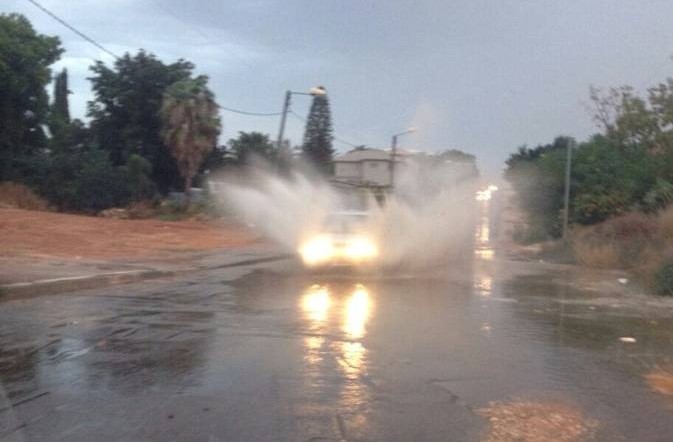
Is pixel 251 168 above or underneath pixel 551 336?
above

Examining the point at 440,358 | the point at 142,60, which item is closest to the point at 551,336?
the point at 440,358

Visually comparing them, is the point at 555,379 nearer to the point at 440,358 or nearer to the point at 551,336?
the point at 440,358

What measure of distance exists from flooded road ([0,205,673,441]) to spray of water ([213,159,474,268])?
28.4 feet

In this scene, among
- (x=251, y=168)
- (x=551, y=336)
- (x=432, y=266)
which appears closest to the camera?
(x=551, y=336)

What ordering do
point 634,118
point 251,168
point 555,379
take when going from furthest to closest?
point 251,168
point 634,118
point 555,379

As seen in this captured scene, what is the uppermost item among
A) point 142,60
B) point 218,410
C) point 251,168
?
point 142,60

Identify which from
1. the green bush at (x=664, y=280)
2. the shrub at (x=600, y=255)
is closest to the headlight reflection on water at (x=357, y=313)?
the green bush at (x=664, y=280)

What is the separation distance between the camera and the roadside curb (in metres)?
14.9

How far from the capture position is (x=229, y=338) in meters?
11.2

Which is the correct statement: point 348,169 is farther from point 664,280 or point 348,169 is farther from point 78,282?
point 78,282

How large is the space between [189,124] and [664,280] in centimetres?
3048

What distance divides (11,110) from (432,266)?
29451 millimetres

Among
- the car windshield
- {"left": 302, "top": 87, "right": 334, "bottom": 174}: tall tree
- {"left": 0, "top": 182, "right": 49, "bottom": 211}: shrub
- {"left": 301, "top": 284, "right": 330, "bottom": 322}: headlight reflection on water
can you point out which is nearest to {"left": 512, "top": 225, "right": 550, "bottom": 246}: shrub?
the car windshield

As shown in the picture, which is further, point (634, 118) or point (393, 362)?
point (634, 118)
